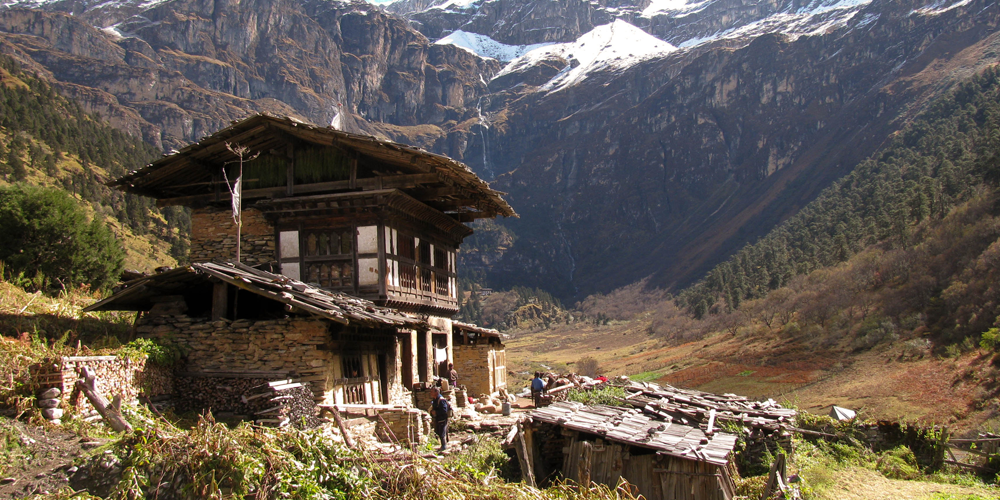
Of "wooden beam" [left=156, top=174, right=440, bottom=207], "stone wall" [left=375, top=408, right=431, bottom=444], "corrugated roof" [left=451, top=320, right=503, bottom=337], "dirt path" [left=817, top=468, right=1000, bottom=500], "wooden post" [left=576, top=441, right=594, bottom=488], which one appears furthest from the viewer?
"corrugated roof" [left=451, top=320, right=503, bottom=337]

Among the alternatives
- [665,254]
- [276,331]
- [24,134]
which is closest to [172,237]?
[24,134]

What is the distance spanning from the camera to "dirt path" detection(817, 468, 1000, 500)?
1421 centimetres

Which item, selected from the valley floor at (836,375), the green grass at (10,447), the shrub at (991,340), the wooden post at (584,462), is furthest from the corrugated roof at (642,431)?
the shrub at (991,340)

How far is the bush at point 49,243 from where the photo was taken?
888 inches

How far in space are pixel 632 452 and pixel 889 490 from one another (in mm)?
6733

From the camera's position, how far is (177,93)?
6796 inches

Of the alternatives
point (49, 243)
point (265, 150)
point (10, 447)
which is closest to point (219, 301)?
point (10, 447)

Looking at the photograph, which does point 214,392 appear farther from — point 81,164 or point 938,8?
point 938,8

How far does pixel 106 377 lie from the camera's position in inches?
463

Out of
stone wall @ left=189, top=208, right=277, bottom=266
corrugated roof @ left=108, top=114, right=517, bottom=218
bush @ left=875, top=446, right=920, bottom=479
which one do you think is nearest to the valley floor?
bush @ left=875, top=446, right=920, bottom=479

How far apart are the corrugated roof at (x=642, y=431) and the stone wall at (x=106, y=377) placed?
748 centimetres

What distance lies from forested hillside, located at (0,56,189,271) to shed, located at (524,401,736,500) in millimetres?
42532

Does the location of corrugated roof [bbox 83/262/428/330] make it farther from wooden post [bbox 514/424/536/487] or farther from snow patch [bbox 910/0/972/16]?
snow patch [bbox 910/0/972/16]

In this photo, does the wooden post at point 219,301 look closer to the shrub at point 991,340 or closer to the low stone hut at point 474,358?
the low stone hut at point 474,358
